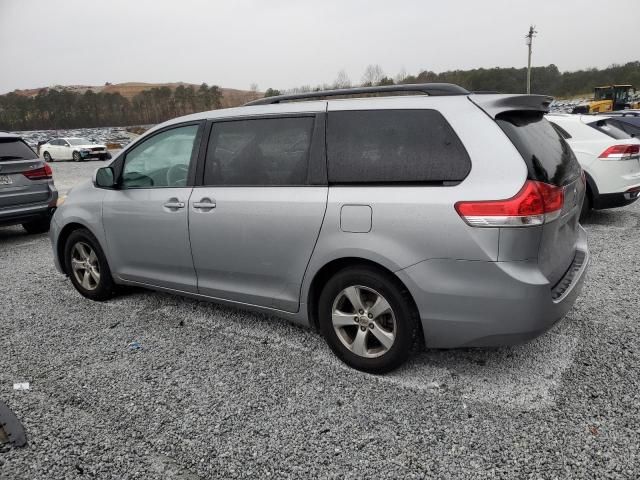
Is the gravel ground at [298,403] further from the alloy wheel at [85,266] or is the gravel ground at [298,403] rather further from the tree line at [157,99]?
the tree line at [157,99]

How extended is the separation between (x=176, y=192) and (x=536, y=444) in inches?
115

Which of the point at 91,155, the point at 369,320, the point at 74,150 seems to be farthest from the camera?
the point at 74,150

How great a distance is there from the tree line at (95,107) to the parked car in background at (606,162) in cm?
8759

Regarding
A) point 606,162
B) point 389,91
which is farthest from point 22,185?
point 606,162

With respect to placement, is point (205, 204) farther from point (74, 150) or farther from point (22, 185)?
point (74, 150)

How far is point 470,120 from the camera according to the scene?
8.87ft

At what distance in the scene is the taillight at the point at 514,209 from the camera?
8.13 ft

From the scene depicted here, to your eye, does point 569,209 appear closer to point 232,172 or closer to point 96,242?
point 232,172

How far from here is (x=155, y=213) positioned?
3.85m

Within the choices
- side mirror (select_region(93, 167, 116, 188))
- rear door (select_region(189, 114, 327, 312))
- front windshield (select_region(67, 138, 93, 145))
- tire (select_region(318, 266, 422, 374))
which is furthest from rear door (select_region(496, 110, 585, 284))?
front windshield (select_region(67, 138, 93, 145))

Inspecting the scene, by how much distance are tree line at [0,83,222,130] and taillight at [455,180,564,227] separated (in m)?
91.4

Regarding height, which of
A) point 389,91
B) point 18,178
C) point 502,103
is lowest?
point 18,178

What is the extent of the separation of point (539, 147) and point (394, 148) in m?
0.84

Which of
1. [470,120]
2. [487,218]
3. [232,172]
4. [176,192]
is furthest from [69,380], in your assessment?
[470,120]
